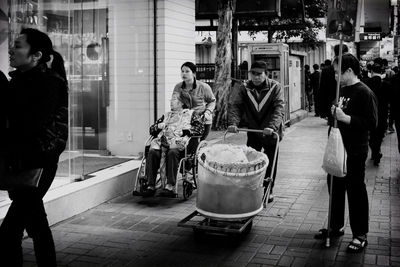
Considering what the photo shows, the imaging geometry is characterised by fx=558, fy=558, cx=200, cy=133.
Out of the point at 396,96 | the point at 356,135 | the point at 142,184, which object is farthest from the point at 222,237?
the point at 396,96

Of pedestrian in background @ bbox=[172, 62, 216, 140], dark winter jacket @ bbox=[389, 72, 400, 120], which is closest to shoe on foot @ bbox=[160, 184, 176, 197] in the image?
pedestrian in background @ bbox=[172, 62, 216, 140]

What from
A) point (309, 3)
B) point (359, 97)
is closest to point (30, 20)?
point (359, 97)

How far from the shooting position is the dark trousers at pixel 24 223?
13.7 ft

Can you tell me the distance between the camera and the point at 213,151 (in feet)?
19.5

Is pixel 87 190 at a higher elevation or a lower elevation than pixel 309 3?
lower

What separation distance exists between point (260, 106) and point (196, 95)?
3.96 feet

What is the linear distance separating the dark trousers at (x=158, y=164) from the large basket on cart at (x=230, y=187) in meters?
1.85

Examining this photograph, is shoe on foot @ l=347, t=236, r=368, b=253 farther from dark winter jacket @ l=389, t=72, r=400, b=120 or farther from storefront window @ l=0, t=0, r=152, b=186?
dark winter jacket @ l=389, t=72, r=400, b=120

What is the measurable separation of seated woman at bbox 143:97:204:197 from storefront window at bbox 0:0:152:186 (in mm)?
1028

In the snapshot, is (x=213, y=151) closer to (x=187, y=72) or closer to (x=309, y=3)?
(x=187, y=72)

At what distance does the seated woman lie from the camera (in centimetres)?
771

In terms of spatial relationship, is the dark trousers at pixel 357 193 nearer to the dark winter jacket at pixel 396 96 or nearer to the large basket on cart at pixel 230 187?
the large basket on cart at pixel 230 187

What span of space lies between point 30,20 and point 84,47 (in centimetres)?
177

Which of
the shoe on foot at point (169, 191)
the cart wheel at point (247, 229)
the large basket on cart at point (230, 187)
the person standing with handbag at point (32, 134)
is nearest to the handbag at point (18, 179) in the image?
the person standing with handbag at point (32, 134)
